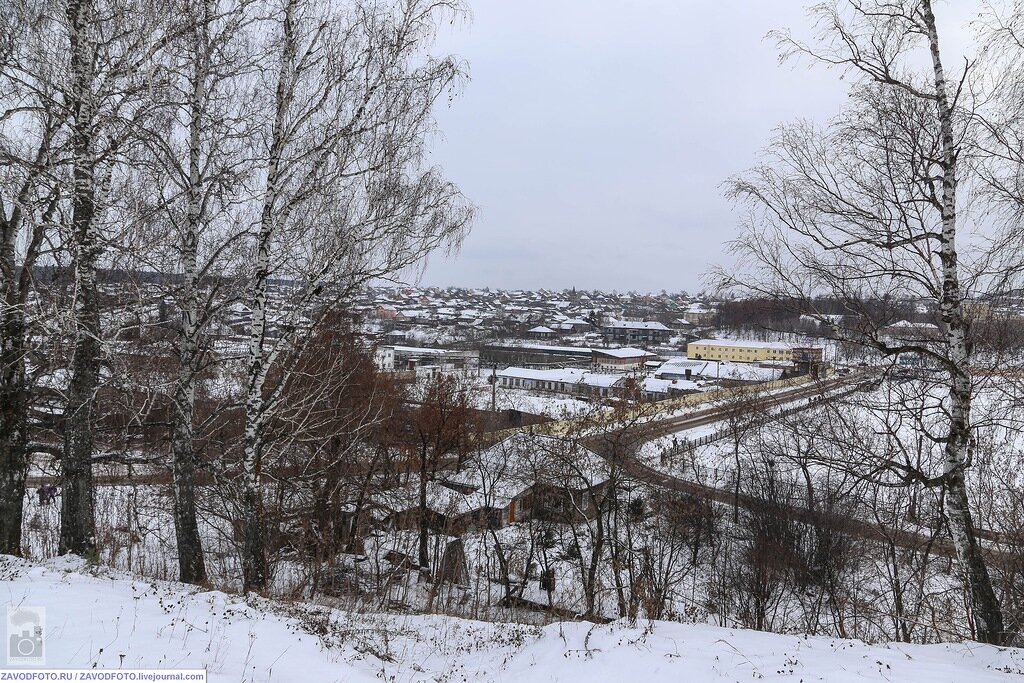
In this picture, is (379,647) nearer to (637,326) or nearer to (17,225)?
(17,225)

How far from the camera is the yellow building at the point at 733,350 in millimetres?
75250

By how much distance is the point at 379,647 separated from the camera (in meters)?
5.53

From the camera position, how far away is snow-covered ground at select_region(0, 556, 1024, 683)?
409 cm

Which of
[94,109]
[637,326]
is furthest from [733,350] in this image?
[94,109]

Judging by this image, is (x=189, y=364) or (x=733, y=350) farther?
(x=733, y=350)

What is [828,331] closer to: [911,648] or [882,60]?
[882,60]

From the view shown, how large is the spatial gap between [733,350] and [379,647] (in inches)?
3105

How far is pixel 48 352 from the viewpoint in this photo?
18.4 ft

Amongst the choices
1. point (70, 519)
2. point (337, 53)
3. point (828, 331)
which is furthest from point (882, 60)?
point (70, 519)

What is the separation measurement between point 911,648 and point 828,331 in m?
3.20

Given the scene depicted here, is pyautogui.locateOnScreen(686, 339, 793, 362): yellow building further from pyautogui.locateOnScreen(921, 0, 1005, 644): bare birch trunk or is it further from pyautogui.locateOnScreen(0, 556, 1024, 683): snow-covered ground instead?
pyautogui.locateOnScreen(0, 556, 1024, 683): snow-covered ground

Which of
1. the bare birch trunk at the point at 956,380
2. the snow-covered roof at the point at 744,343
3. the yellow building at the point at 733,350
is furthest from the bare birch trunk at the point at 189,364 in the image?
the snow-covered roof at the point at 744,343

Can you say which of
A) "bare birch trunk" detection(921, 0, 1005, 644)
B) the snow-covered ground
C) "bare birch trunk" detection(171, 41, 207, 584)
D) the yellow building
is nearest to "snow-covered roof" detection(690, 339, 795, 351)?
the yellow building

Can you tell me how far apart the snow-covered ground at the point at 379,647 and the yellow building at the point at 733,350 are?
7398 centimetres
